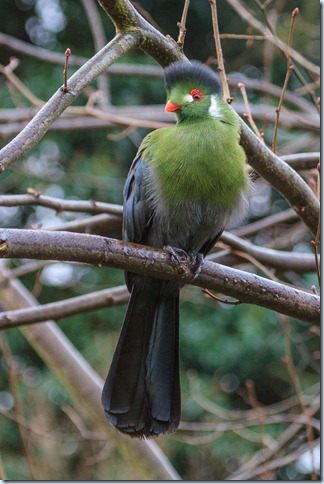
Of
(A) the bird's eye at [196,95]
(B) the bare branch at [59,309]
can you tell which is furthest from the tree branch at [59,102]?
(B) the bare branch at [59,309]

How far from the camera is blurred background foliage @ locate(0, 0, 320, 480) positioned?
20.3ft

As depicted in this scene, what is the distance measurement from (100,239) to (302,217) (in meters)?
1.02

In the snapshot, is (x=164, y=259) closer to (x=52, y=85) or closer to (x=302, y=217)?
(x=302, y=217)

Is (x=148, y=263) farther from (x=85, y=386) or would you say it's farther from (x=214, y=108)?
(x=85, y=386)

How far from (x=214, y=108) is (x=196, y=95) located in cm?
8

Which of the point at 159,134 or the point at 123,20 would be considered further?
the point at 159,134

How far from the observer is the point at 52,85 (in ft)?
21.0

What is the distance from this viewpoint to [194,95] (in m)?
2.51

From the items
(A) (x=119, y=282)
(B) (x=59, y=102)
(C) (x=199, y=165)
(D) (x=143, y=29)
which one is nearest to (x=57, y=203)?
(C) (x=199, y=165)

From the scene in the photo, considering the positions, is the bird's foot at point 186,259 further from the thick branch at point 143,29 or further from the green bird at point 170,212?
the thick branch at point 143,29

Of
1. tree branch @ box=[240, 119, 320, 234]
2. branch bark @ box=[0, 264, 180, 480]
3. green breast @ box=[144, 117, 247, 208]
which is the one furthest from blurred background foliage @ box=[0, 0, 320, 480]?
green breast @ box=[144, 117, 247, 208]

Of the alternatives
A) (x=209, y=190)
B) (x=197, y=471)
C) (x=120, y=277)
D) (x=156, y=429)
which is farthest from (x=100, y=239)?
(x=120, y=277)

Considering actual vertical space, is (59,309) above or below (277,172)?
below

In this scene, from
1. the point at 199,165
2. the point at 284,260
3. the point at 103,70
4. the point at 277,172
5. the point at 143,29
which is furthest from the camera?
the point at 284,260
